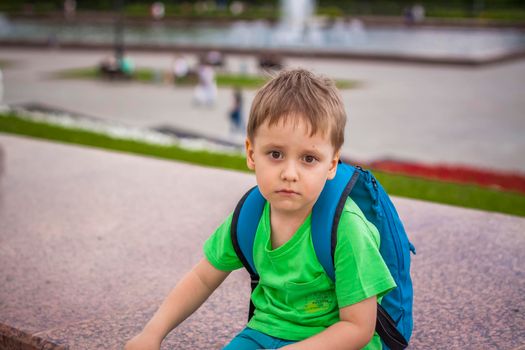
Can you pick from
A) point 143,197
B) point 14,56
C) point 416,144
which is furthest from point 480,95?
point 14,56

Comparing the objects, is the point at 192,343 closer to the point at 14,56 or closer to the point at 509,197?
the point at 509,197

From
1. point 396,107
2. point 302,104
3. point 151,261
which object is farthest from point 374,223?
point 396,107

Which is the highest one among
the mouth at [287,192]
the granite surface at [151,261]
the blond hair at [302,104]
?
the blond hair at [302,104]

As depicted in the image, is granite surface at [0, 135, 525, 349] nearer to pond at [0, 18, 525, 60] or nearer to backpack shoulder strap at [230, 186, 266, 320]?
backpack shoulder strap at [230, 186, 266, 320]

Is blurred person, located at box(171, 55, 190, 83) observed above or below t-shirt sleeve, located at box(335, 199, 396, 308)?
below

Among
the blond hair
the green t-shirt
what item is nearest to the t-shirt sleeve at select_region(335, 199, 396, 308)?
the green t-shirt

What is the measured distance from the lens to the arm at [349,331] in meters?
2.07

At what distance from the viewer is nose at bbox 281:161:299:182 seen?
2.05 m

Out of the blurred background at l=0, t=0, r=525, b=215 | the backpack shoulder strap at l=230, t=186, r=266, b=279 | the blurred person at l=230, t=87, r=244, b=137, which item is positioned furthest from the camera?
the blurred person at l=230, t=87, r=244, b=137

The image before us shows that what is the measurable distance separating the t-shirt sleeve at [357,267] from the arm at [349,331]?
0.03 metres

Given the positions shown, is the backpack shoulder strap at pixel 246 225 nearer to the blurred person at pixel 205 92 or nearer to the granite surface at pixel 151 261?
the granite surface at pixel 151 261

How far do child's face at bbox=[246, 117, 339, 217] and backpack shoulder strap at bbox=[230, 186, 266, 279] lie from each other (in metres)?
0.18

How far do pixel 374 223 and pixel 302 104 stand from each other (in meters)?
0.49

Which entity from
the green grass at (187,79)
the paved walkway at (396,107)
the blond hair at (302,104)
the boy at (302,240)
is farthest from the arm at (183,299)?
the green grass at (187,79)
